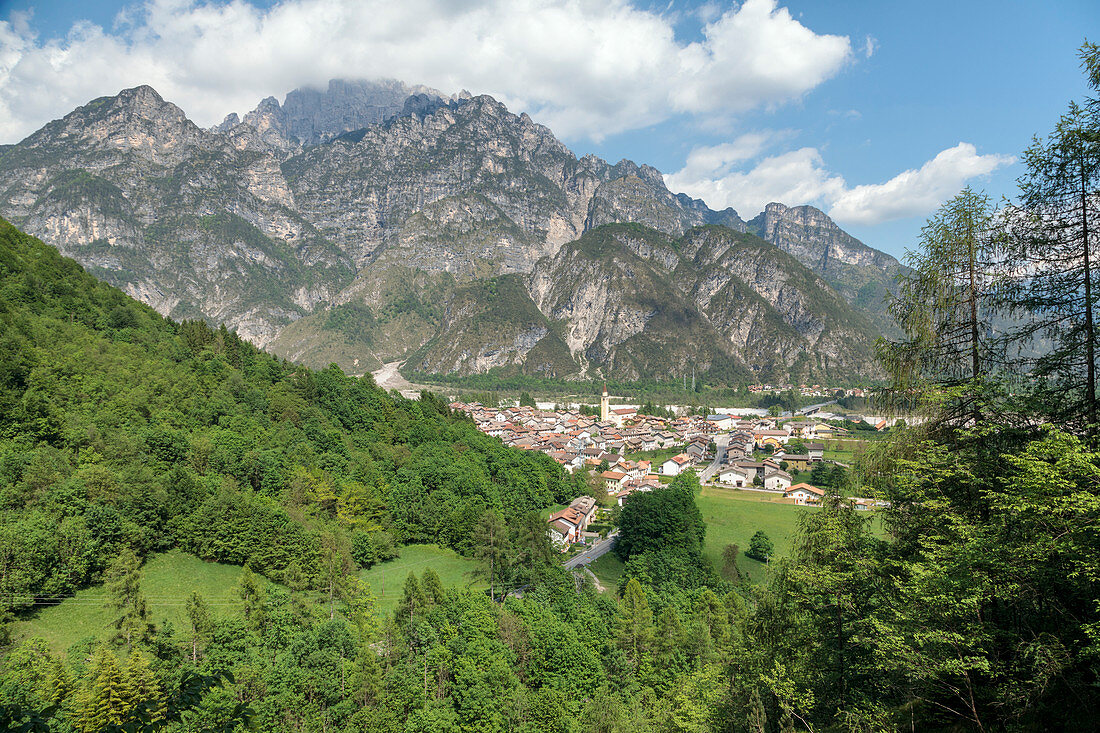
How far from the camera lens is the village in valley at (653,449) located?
2299 inches

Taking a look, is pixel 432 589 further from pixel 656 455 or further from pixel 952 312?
pixel 656 455

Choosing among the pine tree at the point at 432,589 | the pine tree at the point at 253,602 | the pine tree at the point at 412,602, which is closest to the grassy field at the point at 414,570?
the pine tree at the point at 432,589

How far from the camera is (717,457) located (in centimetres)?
8238

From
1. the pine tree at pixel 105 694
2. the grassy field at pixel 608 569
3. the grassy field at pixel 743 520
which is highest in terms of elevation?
the pine tree at pixel 105 694

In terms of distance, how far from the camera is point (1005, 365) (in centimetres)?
969

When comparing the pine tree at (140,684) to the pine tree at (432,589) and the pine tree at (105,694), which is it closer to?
the pine tree at (105,694)

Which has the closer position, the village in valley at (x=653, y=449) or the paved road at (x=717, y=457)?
the village in valley at (x=653, y=449)

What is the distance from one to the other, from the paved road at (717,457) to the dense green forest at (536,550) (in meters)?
24.9

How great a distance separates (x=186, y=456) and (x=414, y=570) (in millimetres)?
15211

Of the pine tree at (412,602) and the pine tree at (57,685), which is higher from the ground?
the pine tree at (57,685)

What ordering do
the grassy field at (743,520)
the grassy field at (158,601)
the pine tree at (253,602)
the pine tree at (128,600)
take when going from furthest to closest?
the grassy field at (743,520)
the pine tree at (253,602)
the grassy field at (158,601)
the pine tree at (128,600)

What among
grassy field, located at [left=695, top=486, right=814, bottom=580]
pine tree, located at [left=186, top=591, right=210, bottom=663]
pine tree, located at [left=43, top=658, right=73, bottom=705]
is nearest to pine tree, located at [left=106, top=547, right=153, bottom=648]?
pine tree, located at [left=186, top=591, right=210, bottom=663]

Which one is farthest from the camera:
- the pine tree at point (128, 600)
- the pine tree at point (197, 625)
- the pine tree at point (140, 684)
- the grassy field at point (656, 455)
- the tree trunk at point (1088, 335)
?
the grassy field at point (656, 455)

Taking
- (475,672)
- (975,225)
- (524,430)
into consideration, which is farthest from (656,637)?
(524,430)
